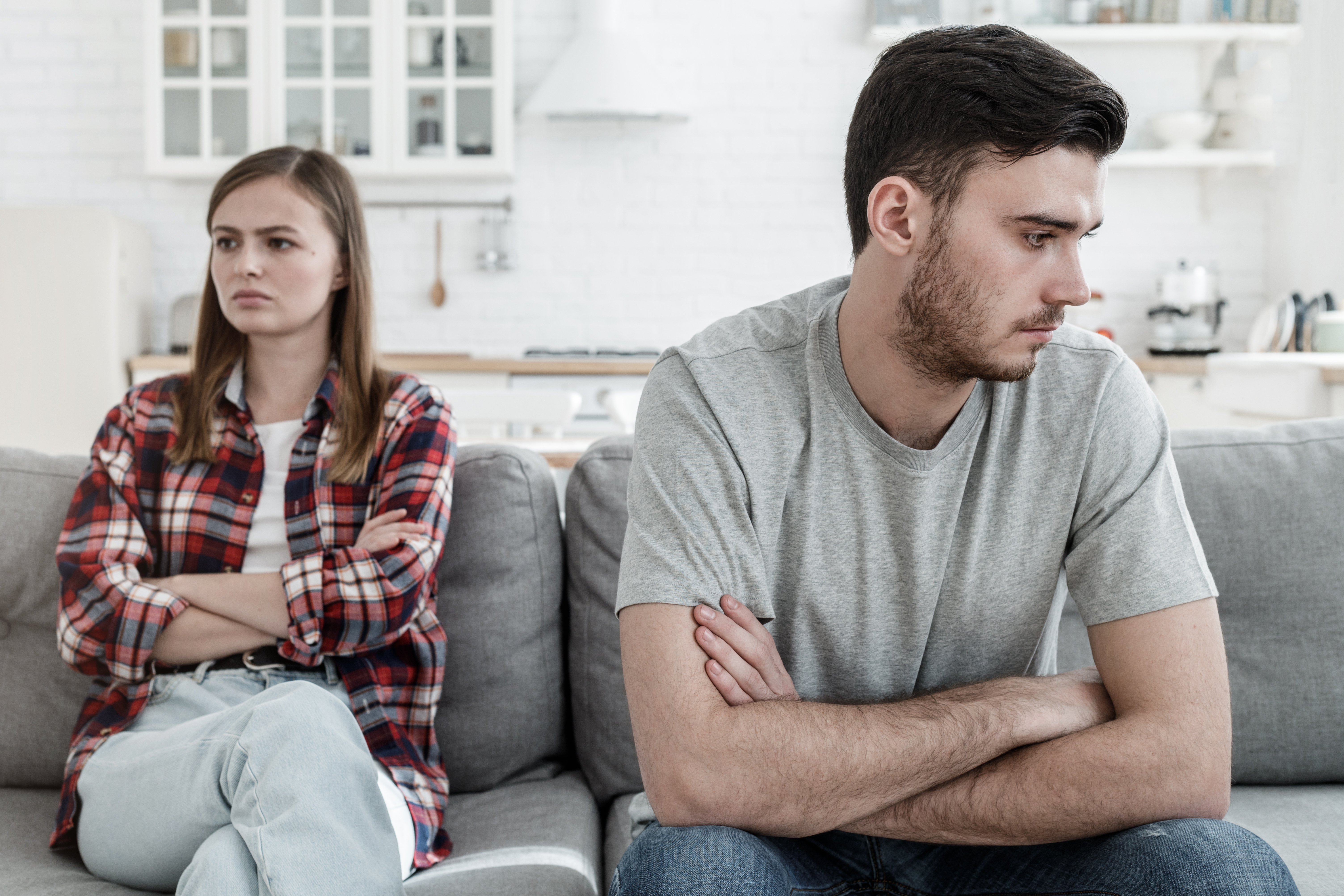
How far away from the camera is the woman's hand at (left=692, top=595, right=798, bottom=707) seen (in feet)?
3.41

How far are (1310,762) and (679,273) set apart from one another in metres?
3.32

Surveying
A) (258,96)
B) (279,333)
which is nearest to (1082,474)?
(279,333)

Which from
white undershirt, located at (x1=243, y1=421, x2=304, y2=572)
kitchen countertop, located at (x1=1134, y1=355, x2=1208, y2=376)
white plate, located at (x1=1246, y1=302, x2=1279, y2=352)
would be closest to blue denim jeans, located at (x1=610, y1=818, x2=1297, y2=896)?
white undershirt, located at (x1=243, y1=421, x2=304, y2=572)

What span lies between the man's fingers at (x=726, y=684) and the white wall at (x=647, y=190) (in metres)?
3.50

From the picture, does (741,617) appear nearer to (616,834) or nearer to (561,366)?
(616,834)

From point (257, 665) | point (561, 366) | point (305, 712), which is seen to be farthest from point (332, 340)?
point (561, 366)

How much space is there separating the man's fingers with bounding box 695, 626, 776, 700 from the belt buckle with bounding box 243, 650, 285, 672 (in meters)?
0.64

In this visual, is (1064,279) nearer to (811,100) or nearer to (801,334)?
(801,334)

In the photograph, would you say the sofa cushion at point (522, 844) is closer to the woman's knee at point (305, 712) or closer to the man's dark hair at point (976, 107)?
the woman's knee at point (305, 712)

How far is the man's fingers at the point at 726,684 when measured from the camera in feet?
3.40

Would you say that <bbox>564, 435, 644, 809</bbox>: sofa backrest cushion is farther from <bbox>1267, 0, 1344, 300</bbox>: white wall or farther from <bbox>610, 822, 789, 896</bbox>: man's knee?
<bbox>1267, 0, 1344, 300</bbox>: white wall

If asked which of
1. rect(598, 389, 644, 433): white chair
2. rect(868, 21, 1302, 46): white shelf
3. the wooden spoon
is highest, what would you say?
rect(868, 21, 1302, 46): white shelf

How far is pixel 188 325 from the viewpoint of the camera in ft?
13.8

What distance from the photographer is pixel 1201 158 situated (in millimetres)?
4156
